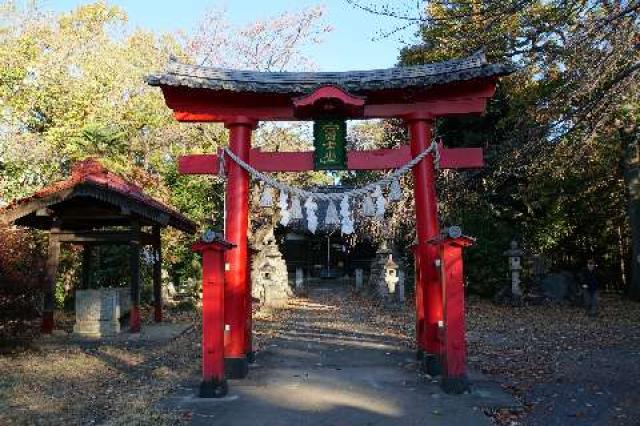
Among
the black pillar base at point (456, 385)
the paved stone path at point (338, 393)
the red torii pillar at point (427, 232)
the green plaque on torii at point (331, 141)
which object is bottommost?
the paved stone path at point (338, 393)

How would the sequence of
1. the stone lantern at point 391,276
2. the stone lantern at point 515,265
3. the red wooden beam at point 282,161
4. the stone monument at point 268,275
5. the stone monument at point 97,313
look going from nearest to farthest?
the red wooden beam at point 282,161 < the stone monument at point 97,313 < the stone lantern at point 515,265 < the stone monument at point 268,275 < the stone lantern at point 391,276

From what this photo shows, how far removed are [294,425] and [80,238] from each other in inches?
366

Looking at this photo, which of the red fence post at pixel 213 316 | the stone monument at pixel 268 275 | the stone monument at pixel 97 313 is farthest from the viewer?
the stone monument at pixel 268 275

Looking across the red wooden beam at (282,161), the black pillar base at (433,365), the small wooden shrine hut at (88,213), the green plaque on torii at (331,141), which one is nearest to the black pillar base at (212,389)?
the black pillar base at (433,365)

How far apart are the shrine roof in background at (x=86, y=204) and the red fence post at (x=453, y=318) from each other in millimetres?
7595

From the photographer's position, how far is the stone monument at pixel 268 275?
20141 millimetres

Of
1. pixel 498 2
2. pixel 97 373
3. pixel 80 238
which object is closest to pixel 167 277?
pixel 80 238

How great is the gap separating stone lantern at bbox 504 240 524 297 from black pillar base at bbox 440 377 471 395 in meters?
11.7

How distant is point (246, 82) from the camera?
8.59 meters

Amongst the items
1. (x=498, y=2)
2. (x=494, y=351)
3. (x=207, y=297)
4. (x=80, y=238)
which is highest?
(x=498, y=2)

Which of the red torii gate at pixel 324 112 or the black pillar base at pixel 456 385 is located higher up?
the red torii gate at pixel 324 112

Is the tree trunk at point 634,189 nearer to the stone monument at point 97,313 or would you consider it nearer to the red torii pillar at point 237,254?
the red torii pillar at point 237,254

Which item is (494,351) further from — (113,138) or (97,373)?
(113,138)

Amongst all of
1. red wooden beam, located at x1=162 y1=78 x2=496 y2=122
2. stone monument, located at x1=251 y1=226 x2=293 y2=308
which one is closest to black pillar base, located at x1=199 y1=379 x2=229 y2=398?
red wooden beam, located at x1=162 y1=78 x2=496 y2=122
